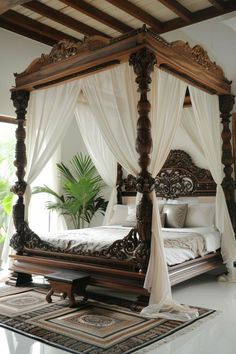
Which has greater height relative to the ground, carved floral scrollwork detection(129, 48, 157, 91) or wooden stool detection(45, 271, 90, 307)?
carved floral scrollwork detection(129, 48, 157, 91)

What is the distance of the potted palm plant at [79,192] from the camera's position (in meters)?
6.03

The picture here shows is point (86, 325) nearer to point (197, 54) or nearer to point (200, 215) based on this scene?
point (200, 215)

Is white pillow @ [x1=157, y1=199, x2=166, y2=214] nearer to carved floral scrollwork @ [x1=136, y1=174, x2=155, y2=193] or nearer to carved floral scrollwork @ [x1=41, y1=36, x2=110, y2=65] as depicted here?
carved floral scrollwork @ [x1=136, y1=174, x2=155, y2=193]

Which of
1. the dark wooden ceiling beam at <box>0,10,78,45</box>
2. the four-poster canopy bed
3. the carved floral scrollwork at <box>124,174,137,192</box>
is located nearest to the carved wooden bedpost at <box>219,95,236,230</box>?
the four-poster canopy bed

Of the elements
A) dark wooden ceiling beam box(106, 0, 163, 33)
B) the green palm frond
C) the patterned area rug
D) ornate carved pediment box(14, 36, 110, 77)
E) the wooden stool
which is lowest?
the patterned area rug

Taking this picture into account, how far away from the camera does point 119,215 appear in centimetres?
575

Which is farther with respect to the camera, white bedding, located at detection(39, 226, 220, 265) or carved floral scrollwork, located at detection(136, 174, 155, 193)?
white bedding, located at detection(39, 226, 220, 265)

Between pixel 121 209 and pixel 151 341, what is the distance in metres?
3.07

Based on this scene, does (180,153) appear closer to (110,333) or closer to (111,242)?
(111,242)

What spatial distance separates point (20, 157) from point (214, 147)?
8.10 ft

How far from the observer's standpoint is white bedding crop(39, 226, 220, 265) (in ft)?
13.2

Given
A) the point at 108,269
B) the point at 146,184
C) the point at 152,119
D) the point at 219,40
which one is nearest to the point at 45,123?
the point at 152,119

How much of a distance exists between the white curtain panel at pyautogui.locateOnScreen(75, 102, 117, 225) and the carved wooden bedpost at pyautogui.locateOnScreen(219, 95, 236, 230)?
1.69 metres

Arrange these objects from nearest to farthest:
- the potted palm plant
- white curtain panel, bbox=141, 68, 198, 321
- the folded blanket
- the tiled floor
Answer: the tiled floor < white curtain panel, bbox=141, 68, 198, 321 < the folded blanket < the potted palm plant
